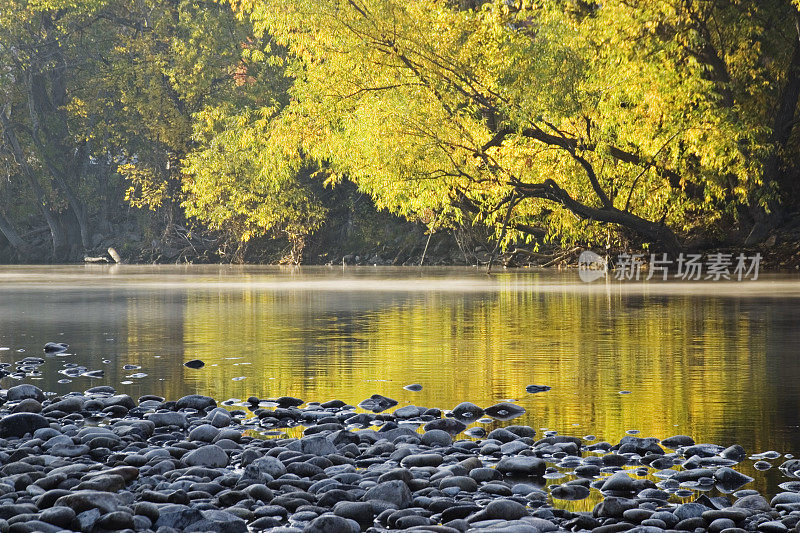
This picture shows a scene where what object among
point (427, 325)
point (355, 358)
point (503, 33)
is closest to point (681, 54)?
point (503, 33)

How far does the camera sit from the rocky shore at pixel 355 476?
11.8ft

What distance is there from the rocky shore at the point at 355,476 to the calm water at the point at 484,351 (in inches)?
14.8

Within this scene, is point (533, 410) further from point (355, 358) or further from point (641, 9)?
point (641, 9)

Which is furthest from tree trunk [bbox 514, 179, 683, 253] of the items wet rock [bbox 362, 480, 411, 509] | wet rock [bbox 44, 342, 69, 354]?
wet rock [bbox 362, 480, 411, 509]

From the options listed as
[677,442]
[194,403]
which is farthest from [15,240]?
[677,442]

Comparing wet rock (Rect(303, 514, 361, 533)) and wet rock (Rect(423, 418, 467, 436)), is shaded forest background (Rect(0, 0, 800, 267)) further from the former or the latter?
wet rock (Rect(303, 514, 361, 533))

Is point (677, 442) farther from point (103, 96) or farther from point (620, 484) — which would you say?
point (103, 96)

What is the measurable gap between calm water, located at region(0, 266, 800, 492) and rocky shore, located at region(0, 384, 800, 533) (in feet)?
1.23

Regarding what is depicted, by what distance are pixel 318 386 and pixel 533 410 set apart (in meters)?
1.66

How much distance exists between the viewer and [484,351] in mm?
8758

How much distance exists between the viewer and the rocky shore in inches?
142

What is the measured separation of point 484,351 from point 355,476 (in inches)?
181

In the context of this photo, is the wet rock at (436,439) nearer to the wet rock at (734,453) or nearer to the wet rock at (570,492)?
the wet rock at (570,492)

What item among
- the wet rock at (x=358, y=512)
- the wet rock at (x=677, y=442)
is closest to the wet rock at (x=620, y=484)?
the wet rock at (x=677, y=442)
